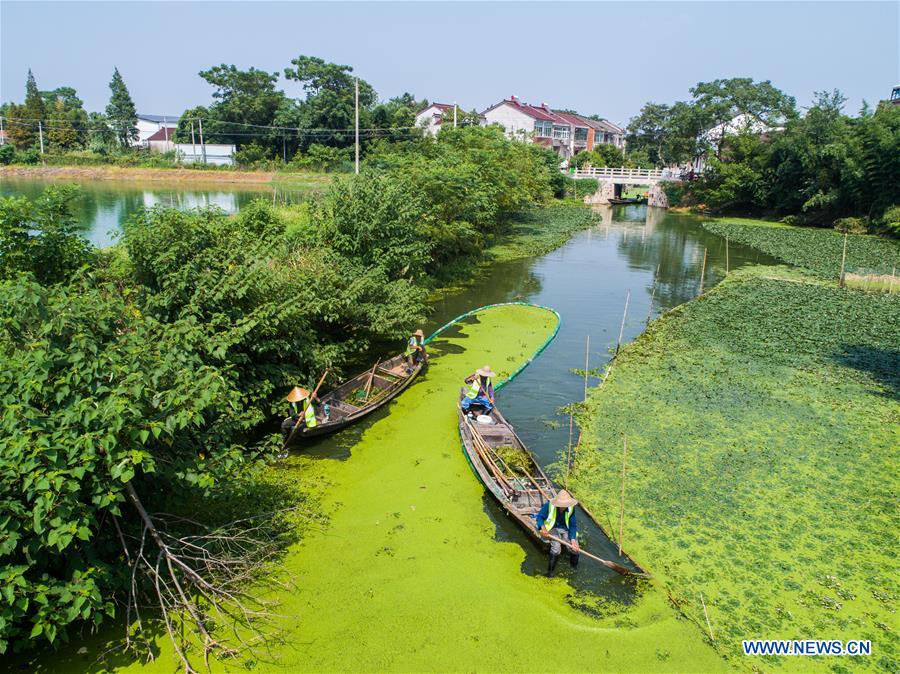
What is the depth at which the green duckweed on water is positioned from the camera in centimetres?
641

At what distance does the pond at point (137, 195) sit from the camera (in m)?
32.3

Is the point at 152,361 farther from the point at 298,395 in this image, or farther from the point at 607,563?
the point at 607,563

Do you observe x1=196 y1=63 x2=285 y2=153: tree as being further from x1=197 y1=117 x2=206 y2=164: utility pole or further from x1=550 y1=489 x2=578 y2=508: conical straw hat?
x1=550 y1=489 x2=578 y2=508: conical straw hat

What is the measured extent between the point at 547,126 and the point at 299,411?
67928 mm

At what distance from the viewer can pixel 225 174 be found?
55.1 metres

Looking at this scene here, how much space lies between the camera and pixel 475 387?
11.5 m

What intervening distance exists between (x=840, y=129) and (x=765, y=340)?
36371 millimetres

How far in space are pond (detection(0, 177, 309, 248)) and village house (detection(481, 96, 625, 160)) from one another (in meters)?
30.3

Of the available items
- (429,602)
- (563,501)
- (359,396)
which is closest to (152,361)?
(429,602)

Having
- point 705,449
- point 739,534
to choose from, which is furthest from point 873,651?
point 705,449

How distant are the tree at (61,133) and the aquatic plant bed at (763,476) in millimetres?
67995

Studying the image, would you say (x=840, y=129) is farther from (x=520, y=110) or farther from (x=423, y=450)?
(x=423, y=450)

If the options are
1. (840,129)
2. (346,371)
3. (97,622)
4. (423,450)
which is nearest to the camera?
(97,622)

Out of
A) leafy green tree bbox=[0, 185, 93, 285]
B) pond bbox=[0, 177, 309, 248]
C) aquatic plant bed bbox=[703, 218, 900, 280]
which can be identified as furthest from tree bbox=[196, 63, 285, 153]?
leafy green tree bbox=[0, 185, 93, 285]
